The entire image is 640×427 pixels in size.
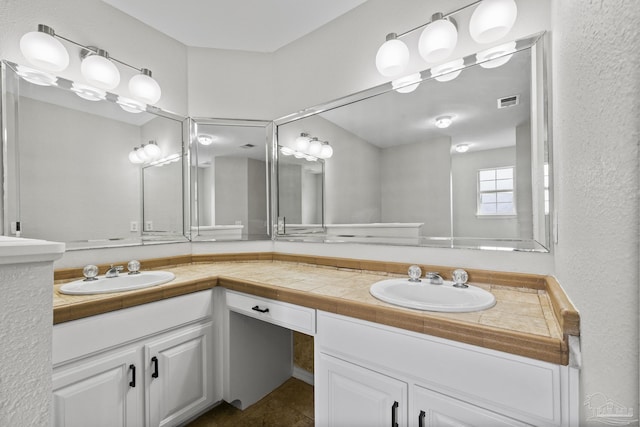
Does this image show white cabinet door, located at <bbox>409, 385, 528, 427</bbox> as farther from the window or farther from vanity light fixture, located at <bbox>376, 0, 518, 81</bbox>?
vanity light fixture, located at <bbox>376, 0, 518, 81</bbox>

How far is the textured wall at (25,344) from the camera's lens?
414 mm

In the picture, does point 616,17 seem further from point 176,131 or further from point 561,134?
point 176,131

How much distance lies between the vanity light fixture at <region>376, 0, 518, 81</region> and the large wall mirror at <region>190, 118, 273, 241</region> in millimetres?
991

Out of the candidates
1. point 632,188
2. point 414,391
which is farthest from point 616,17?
point 414,391

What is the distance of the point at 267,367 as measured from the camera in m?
1.78

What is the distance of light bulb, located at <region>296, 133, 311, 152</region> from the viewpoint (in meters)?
1.95

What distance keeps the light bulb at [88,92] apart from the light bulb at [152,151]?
331 mm

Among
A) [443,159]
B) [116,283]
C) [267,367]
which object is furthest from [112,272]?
[443,159]

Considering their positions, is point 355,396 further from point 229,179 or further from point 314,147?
point 229,179

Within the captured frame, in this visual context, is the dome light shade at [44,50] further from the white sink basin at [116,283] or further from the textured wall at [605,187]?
the textured wall at [605,187]

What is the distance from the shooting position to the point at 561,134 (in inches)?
35.1

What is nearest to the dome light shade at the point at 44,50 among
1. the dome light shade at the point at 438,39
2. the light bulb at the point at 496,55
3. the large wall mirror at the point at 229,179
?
the large wall mirror at the point at 229,179

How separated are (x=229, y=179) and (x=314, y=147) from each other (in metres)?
0.66

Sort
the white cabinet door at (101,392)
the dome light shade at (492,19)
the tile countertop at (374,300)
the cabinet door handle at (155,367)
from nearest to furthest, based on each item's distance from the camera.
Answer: the tile countertop at (374,300), the white cabinet door at (101,392), the dome light shade at (492,19), the cabinet door handle at (155,367)
